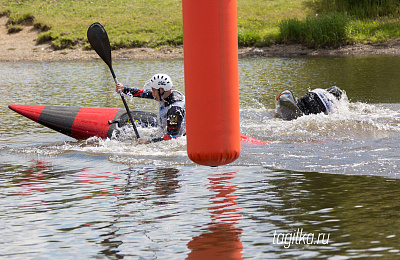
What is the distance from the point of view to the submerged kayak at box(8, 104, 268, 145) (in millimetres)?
8031

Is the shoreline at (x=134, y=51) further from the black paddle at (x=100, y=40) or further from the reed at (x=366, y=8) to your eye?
the black paddle at (x=100, y=40)

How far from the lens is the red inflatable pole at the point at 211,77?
3.75 meters

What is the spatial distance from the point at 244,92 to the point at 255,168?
725 centimetres

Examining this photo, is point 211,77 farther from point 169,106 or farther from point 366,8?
point 366,8

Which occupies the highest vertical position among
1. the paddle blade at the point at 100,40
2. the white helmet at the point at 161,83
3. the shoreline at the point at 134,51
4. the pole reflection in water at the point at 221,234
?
the shoreline at the point at 134,51

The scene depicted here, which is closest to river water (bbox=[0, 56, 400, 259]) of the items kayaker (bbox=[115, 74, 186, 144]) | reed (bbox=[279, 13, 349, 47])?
kayaker (bbox=[115, 74, 186, 144])

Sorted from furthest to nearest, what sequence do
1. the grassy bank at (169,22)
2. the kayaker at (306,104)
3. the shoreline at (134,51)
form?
the grassy bank at (169,22) < the shoreline at (134,51) < the kayaker at (306,104)

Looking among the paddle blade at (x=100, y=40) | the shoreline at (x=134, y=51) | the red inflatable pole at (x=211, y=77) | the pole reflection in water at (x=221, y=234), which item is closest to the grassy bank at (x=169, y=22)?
the shoreline at (x=134, y=51)

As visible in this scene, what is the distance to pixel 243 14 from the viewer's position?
26.8 m

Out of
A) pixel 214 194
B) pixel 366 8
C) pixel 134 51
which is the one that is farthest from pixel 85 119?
pixel 366 8

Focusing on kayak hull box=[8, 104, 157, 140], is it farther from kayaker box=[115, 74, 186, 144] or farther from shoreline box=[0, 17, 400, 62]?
shoreline box=[0, 17, 400, 62]

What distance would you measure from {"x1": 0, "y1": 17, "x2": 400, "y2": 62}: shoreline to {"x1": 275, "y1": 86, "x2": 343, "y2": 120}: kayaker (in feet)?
39.9

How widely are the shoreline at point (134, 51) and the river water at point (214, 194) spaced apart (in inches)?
462

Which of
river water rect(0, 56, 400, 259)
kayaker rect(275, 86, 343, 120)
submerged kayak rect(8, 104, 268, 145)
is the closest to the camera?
river water rect(0, 56, 400, 259)
